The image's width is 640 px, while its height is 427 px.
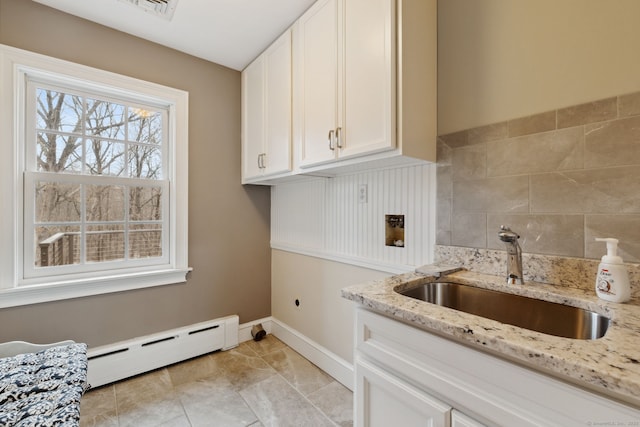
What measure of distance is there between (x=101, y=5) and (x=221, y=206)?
152cm

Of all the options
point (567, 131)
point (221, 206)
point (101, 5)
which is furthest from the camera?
point (221, 206)

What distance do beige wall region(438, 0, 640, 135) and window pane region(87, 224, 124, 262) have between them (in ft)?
7.60

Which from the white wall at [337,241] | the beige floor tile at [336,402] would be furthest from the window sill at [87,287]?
the beige floor tile at [336,402]

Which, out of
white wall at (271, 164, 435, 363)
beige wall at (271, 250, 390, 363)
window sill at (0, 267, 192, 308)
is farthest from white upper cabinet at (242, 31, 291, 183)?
window sill at (0, 267, 192, 308)

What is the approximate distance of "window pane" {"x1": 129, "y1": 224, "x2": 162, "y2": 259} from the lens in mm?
2129

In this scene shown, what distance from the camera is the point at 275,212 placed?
2.70m

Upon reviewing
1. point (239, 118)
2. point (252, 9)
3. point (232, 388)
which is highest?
point (252, 9)

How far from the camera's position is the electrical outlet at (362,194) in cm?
183

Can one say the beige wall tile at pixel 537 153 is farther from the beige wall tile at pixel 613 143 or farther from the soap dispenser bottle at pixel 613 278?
the soap dispenser bottle at pixel 613 278

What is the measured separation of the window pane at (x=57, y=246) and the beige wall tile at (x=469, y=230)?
2.42m

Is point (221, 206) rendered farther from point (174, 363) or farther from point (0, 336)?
point (0, 336)

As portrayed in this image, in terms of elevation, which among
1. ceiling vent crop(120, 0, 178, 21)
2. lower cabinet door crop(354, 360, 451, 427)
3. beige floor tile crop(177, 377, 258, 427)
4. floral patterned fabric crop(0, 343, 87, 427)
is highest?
ceiling vent crop(120, 0, 178, 21)

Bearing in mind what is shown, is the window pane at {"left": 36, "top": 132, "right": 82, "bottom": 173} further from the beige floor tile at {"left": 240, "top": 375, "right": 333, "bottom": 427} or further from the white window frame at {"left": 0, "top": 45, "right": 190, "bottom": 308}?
the beige floor tile at {"left": 240, "top": 375, "right": 333, "bottom": 427}

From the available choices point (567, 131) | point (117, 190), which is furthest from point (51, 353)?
point (567, 131)
